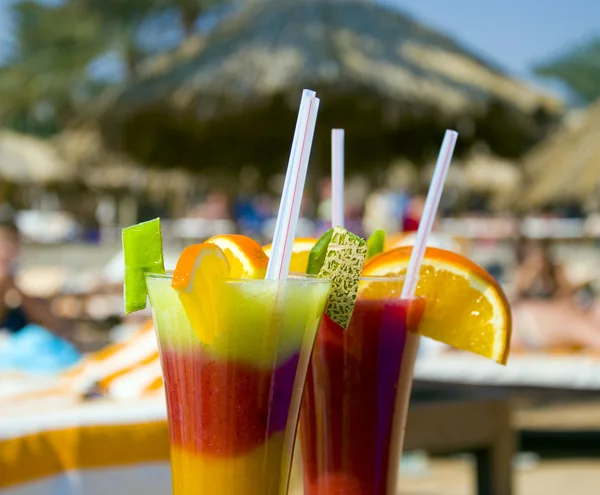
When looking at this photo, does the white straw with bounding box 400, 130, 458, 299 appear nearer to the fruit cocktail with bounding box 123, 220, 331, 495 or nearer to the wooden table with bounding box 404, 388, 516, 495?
the fruit cocktail with bounding box 123, 220, 331, 495

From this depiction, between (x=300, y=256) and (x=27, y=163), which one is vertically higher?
(x=27, y=163)

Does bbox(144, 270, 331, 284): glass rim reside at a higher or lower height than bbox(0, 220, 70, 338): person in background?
higher

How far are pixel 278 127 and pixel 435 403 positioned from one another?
6.10m

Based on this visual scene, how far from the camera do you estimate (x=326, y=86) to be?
6289 millimetres

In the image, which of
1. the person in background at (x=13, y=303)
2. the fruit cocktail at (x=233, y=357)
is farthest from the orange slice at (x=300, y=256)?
the person in background at (x=13, y=303)

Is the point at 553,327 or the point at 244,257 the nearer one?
Answer: the point at 244,257

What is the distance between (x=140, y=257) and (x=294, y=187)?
0.57ft

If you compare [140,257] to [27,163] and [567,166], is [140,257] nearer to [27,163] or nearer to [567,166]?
[567,166]

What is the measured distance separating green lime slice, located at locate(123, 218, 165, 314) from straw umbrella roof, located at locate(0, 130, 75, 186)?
1272cm

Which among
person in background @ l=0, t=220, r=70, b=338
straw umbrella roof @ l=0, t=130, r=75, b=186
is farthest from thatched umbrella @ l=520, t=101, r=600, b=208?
straw umbrella roof @ l=0, t=130, r=75, b=186

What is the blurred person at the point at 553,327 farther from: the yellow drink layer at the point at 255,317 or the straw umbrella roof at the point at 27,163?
the straw umbrella roof at the point at 27,163

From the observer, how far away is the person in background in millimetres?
4090

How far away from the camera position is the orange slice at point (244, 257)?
2.79 ft

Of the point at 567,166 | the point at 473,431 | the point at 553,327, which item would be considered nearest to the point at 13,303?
the point at 553,327
